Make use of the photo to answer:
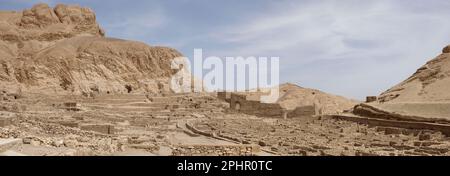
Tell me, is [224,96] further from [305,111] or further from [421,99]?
[421,99]

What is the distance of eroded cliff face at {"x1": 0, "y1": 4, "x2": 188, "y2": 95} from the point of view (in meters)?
47.3

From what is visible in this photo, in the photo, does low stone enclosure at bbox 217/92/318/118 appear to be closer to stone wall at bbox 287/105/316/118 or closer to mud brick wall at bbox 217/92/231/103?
stone wall at bbox 287/105/316/118

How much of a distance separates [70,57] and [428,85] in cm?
3402

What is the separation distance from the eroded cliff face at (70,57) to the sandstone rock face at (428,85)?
2597cm

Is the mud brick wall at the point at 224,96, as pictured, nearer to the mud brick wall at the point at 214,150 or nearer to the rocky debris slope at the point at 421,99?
the rocky debris slope at the point at 421,99

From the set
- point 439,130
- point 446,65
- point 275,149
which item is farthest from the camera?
point 446,65

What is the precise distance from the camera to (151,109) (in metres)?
34.2

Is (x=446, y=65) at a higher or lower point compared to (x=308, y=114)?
higher

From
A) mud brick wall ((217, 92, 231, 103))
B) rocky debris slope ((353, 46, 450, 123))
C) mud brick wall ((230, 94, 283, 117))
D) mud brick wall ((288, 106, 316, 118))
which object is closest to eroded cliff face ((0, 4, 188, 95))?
mud brick wall ((217, 92, 231, 103))

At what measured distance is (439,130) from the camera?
2333 cm

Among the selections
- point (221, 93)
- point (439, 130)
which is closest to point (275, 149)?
point (439, 130)
